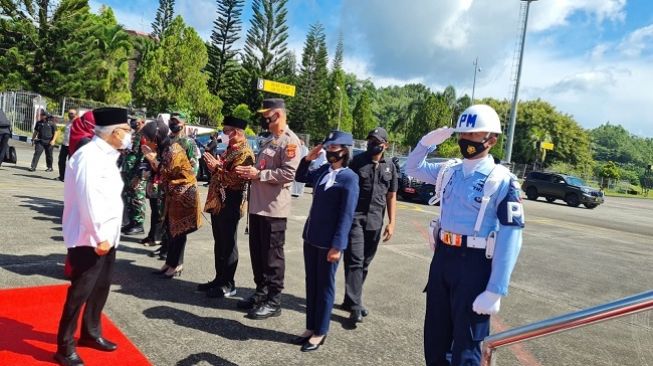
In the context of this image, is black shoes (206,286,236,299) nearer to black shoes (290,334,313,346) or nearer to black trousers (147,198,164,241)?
black shoes (290,334,313,346)

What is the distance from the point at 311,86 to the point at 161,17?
16529mm

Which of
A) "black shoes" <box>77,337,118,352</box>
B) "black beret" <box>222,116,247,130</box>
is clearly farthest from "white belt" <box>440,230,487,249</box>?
"black beret" <box>222,116,247,130</box>

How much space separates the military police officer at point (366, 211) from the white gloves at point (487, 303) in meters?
2.13

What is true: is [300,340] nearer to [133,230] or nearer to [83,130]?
[83,130]

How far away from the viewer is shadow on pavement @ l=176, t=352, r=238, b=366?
11.3 feet

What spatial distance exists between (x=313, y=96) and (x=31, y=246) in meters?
47.7

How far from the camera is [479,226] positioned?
2.63 meters

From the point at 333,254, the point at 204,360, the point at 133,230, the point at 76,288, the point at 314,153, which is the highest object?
the point at 314,153

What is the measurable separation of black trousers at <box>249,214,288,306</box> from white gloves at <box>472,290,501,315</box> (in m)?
2.29

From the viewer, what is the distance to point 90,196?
3.07 metres

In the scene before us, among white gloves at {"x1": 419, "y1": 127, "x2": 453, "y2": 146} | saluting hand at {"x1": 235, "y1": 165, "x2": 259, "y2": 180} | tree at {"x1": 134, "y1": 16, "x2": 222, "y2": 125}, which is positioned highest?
tree at {"x1": 134, "y1": 16, "x2": 222, "y2": 125}

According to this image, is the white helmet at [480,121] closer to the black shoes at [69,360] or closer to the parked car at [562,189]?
the black shoes at [69,360]

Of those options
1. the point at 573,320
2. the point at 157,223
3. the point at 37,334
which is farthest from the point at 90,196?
the point at 157,223

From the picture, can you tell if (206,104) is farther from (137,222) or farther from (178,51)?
(137,222)
